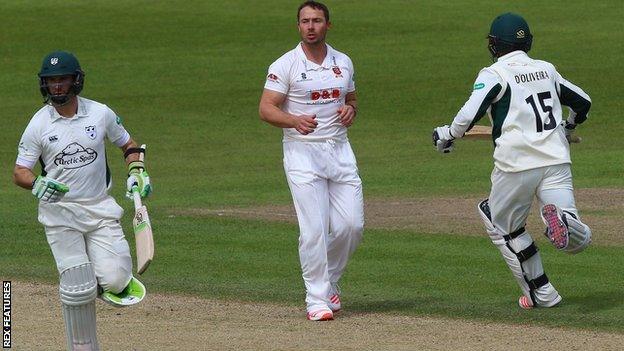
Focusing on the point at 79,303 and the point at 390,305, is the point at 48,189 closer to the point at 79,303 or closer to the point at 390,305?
the point at 79,303

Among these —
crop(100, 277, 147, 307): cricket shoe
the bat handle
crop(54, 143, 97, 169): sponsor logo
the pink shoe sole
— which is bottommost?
the pink shoe sole

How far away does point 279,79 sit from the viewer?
11.1 m

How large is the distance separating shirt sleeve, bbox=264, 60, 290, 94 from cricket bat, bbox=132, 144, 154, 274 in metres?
1.75

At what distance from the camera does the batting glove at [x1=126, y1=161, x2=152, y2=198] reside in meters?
9.81

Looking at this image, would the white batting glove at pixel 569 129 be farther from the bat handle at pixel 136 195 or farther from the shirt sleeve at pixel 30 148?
the shirt sleeve at pixel 30 148

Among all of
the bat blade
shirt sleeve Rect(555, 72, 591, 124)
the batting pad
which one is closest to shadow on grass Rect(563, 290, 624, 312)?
shirt sleeve Rect(555, 72, 591, 124)

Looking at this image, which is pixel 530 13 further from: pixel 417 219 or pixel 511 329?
pixel 511 329

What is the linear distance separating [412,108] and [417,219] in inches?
428

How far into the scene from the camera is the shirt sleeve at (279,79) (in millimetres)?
11070

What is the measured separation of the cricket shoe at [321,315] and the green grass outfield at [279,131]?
68cm

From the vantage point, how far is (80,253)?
9516 millimetres

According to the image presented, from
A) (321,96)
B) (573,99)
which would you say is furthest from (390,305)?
(573,99)

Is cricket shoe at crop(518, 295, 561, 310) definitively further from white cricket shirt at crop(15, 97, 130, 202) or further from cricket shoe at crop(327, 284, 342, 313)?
white cricket shirt at crop(15, 97, 130, 202)

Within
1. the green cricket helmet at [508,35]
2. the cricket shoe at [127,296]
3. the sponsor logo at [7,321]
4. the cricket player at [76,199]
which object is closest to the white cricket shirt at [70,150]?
the cricket player at [76,199]
